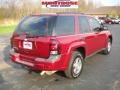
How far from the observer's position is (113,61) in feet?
27.1

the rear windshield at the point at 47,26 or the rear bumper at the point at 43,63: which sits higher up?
the rear windshield at the point at 47,26

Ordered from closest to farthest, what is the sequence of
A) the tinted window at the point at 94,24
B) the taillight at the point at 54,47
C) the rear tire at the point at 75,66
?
the taillight at the point at 54,47 → the rear tire at the point at 75,66 → the tinted window at the point at 94,24

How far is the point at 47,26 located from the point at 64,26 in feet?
1.64

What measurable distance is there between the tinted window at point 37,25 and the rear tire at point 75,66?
40.5 inches

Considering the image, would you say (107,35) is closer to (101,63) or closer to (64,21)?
(101,63)

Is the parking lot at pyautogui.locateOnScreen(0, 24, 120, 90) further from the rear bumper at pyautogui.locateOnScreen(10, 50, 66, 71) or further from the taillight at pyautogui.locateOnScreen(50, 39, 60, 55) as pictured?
the taillight at pyautogui.locateOnScreen(50, 39, 60, 55)

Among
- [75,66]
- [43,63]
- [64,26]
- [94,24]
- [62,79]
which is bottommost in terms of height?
[62,79]

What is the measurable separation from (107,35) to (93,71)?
2489 millimetres

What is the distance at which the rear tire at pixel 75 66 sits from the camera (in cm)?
604

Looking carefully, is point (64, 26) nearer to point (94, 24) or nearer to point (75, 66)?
point (75, 66)

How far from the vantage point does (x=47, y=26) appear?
5.68m

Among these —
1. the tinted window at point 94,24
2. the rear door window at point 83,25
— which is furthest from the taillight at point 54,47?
the tinted window at point 94,24

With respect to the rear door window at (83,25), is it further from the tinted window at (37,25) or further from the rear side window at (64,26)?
the tinted window at (37,25)

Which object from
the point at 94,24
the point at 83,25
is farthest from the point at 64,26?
the point at 94,24
